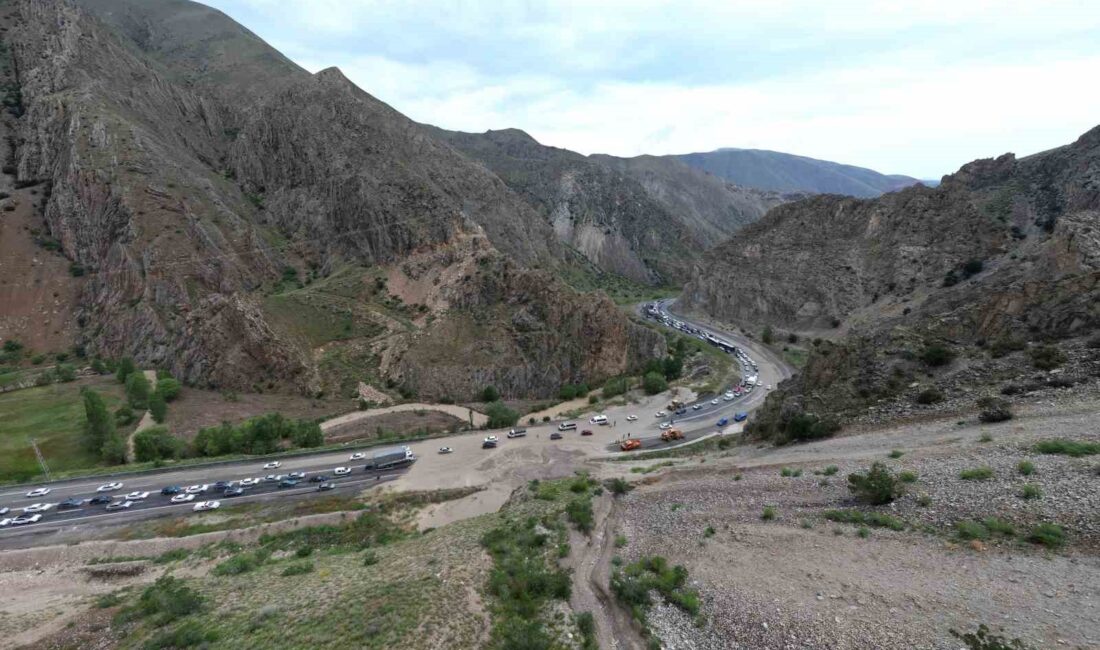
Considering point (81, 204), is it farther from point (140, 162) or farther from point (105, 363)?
point (105, 363)

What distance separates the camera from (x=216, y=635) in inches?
750

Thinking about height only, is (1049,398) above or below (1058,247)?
below

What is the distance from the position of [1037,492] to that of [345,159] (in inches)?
4420

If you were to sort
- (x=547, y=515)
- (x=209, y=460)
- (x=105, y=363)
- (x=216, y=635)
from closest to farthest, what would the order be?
(x=216, y=635)
(x=547, y=515)
(x=209, y=460)
(x=105, y=363)

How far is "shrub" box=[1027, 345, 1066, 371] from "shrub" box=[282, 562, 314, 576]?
130 ft

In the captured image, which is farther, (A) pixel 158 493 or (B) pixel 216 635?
(A) pixel 158 493

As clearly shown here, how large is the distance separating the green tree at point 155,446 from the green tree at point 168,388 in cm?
1136

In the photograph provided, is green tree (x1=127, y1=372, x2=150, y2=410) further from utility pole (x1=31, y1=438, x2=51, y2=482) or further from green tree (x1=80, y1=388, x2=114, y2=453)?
utility pole (x1=31, y1=438, x2=51, y2=482)

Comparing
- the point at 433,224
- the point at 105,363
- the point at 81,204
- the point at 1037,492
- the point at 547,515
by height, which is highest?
the point at 81,204

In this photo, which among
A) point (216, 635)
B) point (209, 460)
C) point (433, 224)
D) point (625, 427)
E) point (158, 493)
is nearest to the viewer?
point (216, 635)

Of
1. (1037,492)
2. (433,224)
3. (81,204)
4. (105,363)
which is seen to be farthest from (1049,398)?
(81,204)

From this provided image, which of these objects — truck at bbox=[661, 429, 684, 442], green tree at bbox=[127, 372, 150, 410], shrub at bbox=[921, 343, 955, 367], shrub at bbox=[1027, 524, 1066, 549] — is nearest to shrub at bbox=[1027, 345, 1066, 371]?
shrub at bbox=[921, 343, 955, 367]

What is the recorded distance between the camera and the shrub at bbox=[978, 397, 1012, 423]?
79.3ft

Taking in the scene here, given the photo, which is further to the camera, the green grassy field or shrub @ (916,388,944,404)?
the green grassy field
